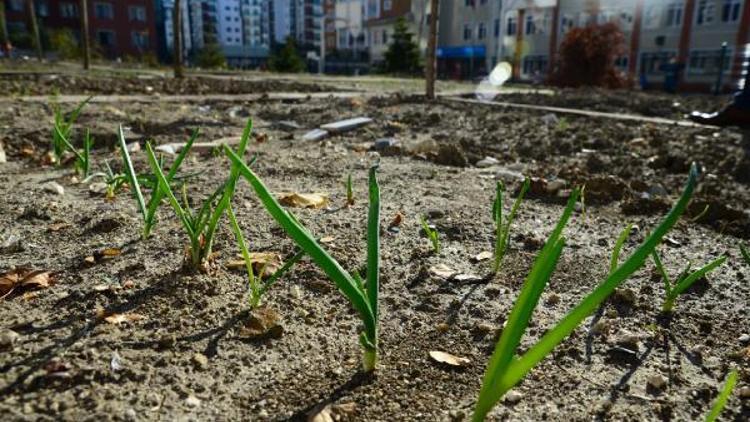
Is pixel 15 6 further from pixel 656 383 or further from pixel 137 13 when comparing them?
pixel 656 383

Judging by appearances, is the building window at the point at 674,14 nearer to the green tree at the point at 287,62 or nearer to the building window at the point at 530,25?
the building window at the point at 530,25

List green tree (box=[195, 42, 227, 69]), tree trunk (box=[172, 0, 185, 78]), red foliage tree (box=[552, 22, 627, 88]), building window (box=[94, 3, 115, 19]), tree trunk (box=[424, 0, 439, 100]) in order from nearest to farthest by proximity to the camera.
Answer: tree trunk (box=[424, 0, 439, 100]) → tree trunk (box=[172, 0, 185, 78]) → red foliage tree (box=[552, 22, 627, 88]) → green tree (box=[195, 42, 227, 69]) → building window (box=[94, 3, 115, 19])

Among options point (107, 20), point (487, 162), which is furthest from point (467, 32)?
point (487, 162)

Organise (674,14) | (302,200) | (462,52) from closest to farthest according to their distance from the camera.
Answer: (302,200) < (674,14) < (462,52)

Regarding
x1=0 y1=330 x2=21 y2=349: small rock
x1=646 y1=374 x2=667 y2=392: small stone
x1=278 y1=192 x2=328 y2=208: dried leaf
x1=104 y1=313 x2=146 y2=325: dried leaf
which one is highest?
x1=278 y1=192 x2=328 y2=208: dried leaf

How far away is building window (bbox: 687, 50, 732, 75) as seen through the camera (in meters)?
24.0

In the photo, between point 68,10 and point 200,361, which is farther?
point 68,10

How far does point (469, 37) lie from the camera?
36.9 m

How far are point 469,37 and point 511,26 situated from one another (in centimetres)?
398

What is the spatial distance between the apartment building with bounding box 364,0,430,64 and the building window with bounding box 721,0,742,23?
19254 millimetres

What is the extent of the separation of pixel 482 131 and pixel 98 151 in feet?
9.71

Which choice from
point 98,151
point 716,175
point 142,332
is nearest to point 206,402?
point 142,332

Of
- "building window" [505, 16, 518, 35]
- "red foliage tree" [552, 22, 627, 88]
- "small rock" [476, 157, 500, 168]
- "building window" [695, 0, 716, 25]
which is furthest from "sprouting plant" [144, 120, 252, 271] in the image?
"building window" [505, 16, 518, 35]

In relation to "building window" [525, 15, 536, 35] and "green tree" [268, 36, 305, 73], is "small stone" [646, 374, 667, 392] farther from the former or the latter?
"building window" [525, 15, 536, 35]
